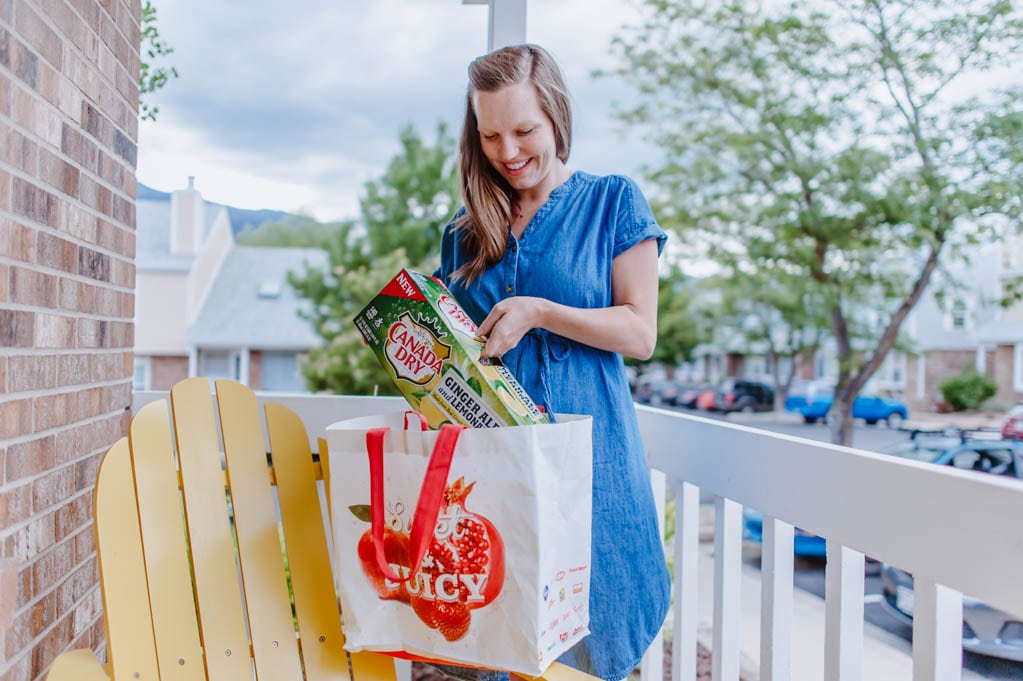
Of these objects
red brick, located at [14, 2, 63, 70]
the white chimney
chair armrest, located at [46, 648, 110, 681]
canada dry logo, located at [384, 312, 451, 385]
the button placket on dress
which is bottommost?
chair armrest, located at [46, 648, 110, 681]

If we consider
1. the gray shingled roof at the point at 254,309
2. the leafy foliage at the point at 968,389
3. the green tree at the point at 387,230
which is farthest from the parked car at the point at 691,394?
the gray shingled roof at the point at 254,309

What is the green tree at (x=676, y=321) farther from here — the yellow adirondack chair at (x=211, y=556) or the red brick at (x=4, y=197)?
the red brick at (x=4, y=197)

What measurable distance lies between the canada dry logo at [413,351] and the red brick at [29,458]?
A: 0.48 metres

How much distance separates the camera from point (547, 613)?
2.73 feet

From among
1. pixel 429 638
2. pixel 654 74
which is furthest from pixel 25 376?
pixel 654 74

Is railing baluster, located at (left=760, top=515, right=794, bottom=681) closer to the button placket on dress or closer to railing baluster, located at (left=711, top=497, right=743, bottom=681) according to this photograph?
railing baluster, located at (left=711, top=497, right=743, bottom=681)

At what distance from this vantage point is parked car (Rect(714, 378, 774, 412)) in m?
11.2

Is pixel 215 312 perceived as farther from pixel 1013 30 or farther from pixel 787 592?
pixel 787 592

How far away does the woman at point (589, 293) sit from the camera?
3.38ft

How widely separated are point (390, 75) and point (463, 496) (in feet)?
35.1

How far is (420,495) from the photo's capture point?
0.82 m

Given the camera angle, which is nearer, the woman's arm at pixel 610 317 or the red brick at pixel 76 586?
the woman's arm at pixel 610 317

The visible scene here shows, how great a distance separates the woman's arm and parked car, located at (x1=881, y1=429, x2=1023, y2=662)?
2.76 ft

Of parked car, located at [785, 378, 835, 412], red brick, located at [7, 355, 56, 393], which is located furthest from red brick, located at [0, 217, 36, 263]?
parked car, located at [785, 378, 835, 412]
